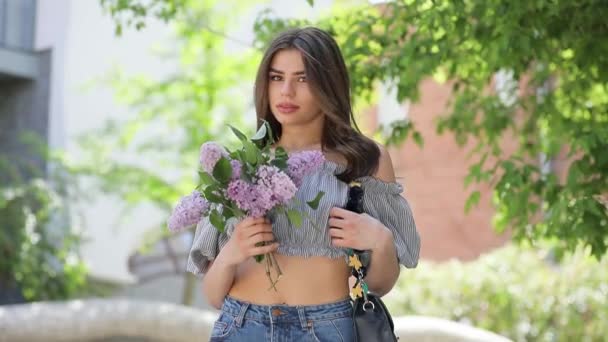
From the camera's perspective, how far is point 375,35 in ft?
17.5

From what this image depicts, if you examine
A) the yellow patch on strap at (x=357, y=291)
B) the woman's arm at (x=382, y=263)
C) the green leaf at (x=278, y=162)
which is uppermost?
the green leaf at (x=278, y=162)

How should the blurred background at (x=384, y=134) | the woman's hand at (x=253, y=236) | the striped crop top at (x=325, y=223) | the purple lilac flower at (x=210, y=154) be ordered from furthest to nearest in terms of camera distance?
the blurred background at (x=384, y=134), the striped crop top at (x=325, y=223), the woman's hand at (x=253, y=236), the purple lilac flower at (x=210, y=154)

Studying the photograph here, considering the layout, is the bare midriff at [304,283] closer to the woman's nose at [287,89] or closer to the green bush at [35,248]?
the woman's nose at [287,89]

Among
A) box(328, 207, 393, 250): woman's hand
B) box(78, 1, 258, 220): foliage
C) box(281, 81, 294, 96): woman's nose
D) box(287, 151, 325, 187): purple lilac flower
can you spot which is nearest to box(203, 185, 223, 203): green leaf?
box(287, 151, 325, 187): purple lilac flower

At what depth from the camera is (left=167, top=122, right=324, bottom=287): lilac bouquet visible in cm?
271

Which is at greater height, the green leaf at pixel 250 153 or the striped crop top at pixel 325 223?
the green leaf at pixel 250 153

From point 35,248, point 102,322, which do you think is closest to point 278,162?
point 102,322

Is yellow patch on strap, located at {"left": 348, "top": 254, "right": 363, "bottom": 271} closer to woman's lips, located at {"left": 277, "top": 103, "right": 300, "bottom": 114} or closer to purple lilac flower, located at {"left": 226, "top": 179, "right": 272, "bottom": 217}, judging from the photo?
purple lilac flower, located at {"left": 226, "top": 179, "right": 272, "bottom": 217}

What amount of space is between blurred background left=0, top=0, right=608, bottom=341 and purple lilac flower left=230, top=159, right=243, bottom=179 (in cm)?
66

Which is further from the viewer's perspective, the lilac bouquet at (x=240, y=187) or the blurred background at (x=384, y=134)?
the blurred background at (x=384, y=134)

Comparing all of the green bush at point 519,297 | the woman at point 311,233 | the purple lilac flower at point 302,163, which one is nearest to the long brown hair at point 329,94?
the woman at point 311,233

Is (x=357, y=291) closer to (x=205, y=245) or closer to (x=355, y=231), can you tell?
(x=355, y=231)

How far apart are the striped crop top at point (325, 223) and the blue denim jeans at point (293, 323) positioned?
0.52ft

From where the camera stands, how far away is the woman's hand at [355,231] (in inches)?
112
